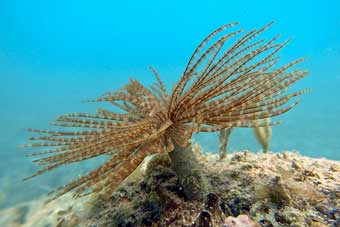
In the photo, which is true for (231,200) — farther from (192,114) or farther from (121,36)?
(121,36)

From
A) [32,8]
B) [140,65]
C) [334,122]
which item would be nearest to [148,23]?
[140,65]

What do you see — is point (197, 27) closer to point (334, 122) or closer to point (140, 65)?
point (140, 65)

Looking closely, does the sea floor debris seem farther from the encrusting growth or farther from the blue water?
the blue water

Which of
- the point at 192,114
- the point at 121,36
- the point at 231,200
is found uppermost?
the point at 121,36

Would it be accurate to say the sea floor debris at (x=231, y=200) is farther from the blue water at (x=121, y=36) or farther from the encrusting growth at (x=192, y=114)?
the blue water at (x=121, y=36)

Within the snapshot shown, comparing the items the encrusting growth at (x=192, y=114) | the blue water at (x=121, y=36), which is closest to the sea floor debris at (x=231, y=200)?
the encrusting growth at (x=192, y=114)

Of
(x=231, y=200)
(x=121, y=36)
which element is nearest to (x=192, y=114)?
(x=231, y=200)

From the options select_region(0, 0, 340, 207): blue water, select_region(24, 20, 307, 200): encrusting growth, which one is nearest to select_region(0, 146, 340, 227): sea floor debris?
select_region(24, 20, 307, 200): encrusting growth

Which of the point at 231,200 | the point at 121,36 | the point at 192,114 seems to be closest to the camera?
the point at 192,114
